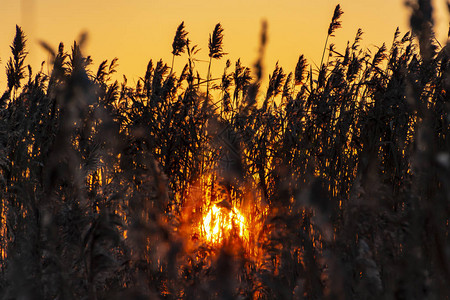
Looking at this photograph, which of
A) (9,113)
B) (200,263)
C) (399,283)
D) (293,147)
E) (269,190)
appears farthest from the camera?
(9,113)

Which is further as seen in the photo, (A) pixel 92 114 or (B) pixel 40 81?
(B) pixel 40 81

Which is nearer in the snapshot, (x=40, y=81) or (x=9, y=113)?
(x=9, y=113)

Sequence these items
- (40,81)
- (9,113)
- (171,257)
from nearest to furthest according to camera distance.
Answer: (171,257), (9,113), (40,81)

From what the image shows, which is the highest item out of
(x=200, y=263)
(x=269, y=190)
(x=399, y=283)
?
(x=269, y=190)

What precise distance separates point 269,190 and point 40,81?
2.32 metres

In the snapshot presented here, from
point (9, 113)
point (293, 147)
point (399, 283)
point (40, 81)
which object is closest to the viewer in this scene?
point (399, 283)

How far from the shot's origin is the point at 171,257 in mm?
1482

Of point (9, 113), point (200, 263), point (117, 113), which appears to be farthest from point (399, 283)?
point (9, 113)

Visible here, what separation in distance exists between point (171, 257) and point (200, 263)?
1.92 ft

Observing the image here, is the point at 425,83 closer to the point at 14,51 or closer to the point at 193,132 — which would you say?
the point at 193,132

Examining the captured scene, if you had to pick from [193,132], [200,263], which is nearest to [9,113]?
[193,132]

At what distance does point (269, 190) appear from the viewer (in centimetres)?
320

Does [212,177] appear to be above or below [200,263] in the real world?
above

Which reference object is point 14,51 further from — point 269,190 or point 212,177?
point 269,190
